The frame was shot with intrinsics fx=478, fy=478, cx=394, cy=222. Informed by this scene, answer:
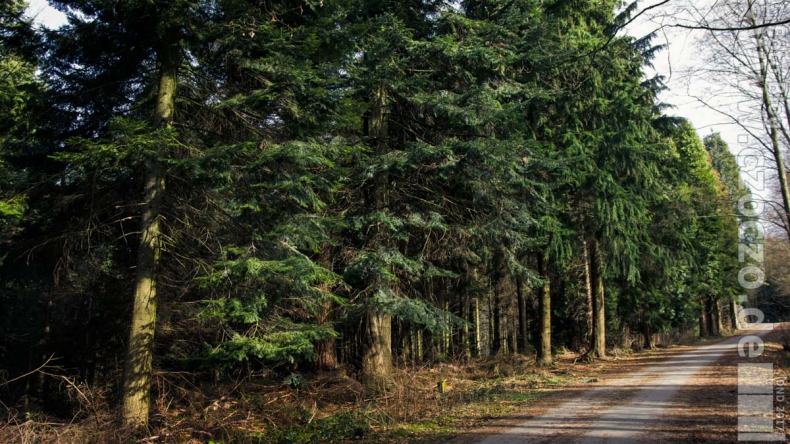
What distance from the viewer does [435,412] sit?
31.7 ft

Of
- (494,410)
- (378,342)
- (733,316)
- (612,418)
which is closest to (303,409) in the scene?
(378,342)

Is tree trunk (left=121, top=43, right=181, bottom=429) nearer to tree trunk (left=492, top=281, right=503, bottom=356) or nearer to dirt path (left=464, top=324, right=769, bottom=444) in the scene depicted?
dirt path (left=464, top=324, right=769, bottom=444)

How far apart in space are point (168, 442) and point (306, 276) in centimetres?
344

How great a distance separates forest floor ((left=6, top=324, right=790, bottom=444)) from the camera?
24.6 ft

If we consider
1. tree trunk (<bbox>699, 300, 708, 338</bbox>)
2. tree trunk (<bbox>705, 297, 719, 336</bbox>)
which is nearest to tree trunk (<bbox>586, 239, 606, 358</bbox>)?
tree trunk (<bbox>699, 300, 708, 338</bbox>)

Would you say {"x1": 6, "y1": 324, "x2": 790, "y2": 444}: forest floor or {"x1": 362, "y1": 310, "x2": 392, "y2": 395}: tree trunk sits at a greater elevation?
{"x1": 362, "y1": 310, "x2": 392, "y2": 395}: tree trunk

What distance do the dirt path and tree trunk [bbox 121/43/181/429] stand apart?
556 cm

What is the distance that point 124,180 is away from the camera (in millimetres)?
9508

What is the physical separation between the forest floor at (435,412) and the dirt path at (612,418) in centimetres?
2

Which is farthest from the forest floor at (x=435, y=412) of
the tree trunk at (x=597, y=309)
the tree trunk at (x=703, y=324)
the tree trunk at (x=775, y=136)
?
the tree trunk at (x=703, y=324)

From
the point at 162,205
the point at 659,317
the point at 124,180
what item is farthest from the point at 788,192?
the point at 659,317

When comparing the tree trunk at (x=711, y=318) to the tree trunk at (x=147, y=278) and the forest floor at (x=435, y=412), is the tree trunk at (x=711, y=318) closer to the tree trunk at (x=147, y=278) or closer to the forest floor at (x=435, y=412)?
the forest floor at (x=435, y=412)

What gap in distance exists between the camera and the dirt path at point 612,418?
279 inches

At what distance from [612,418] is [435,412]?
3.29 meters
